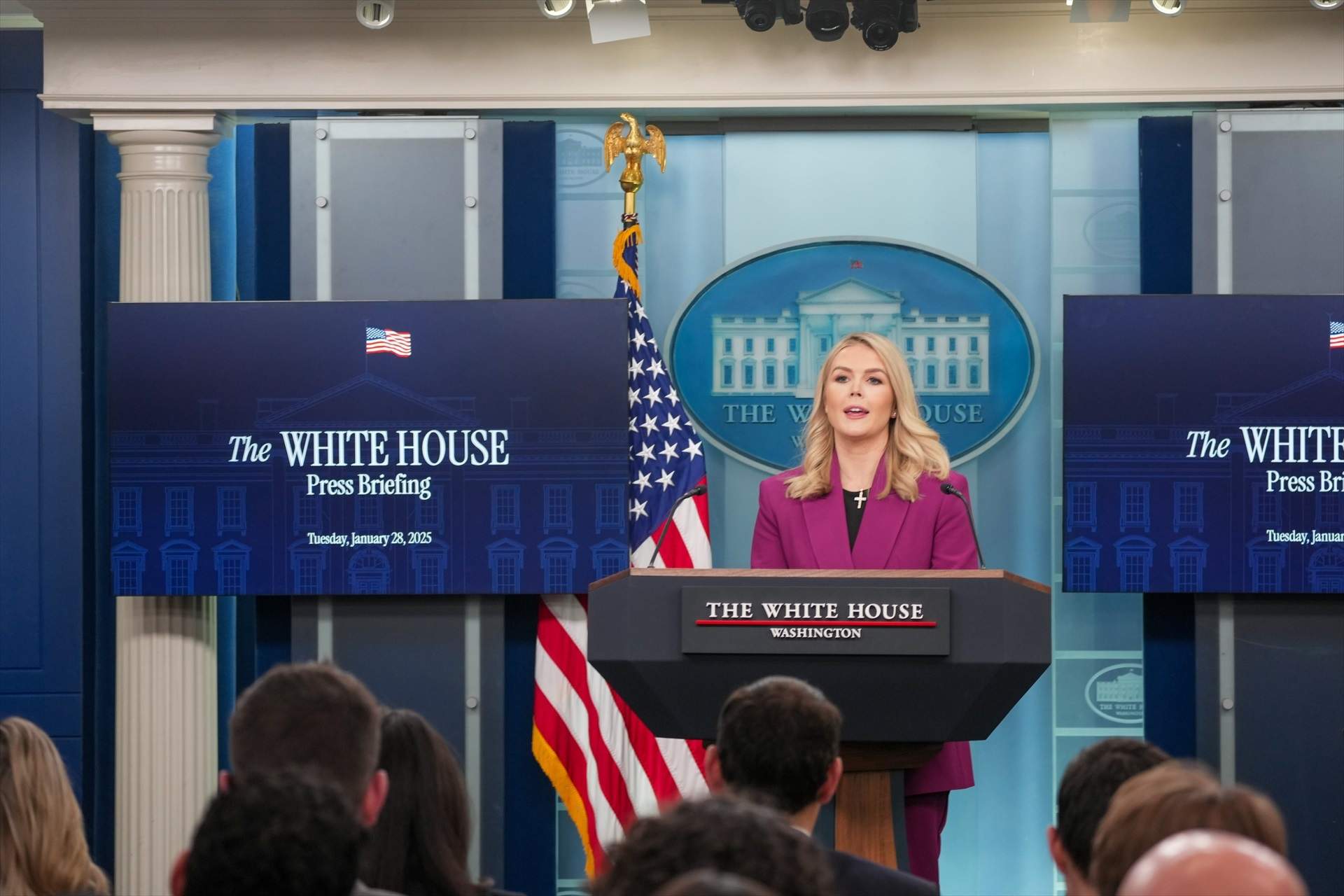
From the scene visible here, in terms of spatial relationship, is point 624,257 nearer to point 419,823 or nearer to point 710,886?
point 419,823

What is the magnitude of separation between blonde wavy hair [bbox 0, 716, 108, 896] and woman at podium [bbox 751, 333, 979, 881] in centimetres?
200

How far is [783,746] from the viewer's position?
2.49 m

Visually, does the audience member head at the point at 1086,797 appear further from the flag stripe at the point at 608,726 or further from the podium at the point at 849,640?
the flag stripe at the point at 608,726

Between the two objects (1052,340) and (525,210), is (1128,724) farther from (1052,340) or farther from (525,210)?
(525,210)

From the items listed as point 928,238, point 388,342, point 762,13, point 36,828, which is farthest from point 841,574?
point 928,238

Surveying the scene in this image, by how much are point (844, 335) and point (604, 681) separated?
1.42m

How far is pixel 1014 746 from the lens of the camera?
18.6 ft

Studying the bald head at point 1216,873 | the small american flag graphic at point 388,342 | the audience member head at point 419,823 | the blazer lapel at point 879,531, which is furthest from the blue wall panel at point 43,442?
the bald head at point 1216,873

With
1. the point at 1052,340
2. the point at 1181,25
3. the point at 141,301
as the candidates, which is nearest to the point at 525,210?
the point at 141,301

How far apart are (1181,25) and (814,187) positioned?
1.31 m

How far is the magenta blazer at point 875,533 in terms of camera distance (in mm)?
4023

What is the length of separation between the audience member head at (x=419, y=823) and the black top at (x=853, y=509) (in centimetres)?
173

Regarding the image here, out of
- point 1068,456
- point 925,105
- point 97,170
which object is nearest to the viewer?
point 1068,456

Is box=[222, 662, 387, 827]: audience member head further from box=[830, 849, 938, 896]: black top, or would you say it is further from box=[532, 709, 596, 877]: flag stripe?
box=[532, 709, 596, 877]: flag stripe
